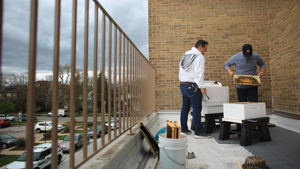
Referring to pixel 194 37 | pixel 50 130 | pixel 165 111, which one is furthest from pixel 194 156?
pixel 194 37

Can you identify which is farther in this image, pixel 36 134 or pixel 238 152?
pixel 238 152

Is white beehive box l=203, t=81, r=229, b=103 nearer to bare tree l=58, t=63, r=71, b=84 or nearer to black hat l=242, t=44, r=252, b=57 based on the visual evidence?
black hat l=242, t=44, r=252, b=57

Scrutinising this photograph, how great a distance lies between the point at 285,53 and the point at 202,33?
233 cm

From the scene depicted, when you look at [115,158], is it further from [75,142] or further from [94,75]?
[94,75]

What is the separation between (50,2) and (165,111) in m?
5.75

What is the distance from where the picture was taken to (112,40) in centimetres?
191

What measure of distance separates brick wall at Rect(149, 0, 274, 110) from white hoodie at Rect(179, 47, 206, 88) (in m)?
2.69

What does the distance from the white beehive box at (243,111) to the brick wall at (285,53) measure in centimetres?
214

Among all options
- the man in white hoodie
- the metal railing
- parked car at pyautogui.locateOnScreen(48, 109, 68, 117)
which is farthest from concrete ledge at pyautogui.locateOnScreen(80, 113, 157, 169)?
the man in white hoodie

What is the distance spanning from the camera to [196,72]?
3.67 metres

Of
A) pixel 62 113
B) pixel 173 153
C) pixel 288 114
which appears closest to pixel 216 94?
pixel 288 114

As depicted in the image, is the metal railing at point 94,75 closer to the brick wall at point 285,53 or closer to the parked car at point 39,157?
the parked car at point 39,157

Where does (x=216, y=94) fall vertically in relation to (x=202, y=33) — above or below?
below

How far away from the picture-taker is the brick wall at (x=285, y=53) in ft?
15.8
